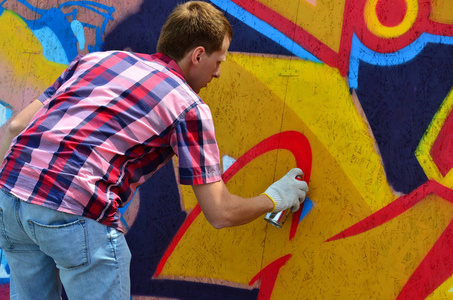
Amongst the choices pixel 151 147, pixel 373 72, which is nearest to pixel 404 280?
pixel 373 72

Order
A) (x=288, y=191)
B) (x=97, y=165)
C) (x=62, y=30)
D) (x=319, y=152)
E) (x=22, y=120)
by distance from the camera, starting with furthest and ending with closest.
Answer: (x=62, y=30) < (x=319, y=152) < (x=288, y=191) < (x=22, y=120) < (x=97, y=165)

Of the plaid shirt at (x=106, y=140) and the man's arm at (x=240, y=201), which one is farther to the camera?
the man's arm at (x=240, y=201)

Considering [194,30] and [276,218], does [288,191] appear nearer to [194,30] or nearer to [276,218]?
[276,218]

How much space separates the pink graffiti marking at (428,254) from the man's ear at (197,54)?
1.11m

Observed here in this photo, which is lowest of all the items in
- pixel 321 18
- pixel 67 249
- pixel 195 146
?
pixel 67 249

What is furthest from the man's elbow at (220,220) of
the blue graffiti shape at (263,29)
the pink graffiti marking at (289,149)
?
the blue graffiti shape at (263,29)

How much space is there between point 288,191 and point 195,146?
2.13 feet

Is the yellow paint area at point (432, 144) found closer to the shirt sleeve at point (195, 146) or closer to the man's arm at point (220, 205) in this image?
the man's arm at point (220, 205)

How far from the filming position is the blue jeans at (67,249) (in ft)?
5.22

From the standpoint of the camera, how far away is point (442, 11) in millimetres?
2209

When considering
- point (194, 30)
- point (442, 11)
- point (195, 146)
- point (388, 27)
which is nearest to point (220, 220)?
point (195, 146)

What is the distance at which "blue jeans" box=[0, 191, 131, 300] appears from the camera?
62.7 inches

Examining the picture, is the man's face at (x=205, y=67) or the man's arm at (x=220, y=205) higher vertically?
the man's face at (x=205, y=67)

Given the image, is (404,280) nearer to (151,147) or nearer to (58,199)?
(151,147)
